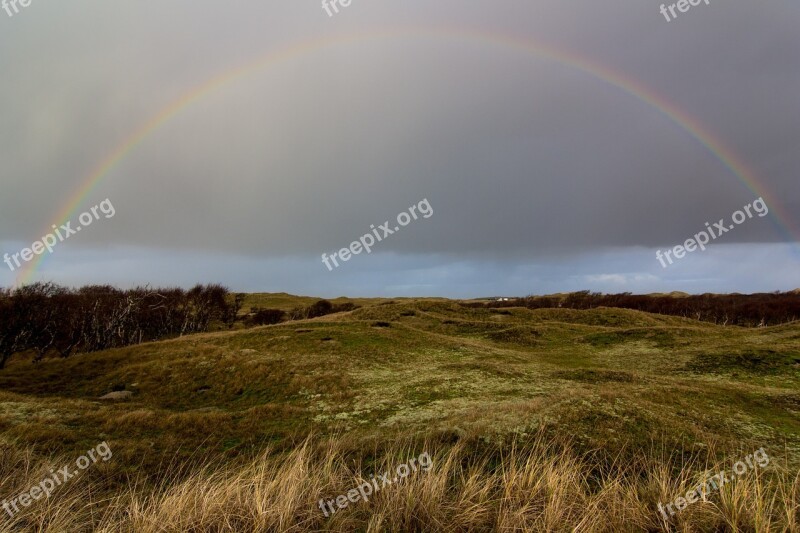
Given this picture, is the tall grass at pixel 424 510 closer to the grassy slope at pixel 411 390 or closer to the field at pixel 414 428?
the field at pixel 414 428

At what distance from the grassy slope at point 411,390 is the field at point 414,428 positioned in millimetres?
140

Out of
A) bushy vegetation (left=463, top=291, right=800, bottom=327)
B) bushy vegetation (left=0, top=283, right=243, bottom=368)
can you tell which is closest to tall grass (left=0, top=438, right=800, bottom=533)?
bushy vegetation (left=0, top=283, right=243, bottom=368)

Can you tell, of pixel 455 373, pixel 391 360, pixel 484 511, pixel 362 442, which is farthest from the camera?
pixel 391 360

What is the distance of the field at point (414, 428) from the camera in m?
5.70

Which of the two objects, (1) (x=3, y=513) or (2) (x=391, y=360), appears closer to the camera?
(1) (x=3, y=513)

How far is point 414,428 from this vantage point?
1393 cm

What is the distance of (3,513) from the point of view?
5520mm

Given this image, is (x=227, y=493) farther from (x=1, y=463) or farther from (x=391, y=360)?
(x=391, y=360)

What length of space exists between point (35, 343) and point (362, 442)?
71102mm

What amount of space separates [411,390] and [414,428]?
7186mm

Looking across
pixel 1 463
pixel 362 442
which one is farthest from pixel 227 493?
pixel 362 442

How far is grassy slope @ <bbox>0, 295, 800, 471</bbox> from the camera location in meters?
12.8

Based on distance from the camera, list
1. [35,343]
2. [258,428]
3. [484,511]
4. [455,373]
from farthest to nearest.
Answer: [35,343] < [455,373] < [258,428] < [484,511]

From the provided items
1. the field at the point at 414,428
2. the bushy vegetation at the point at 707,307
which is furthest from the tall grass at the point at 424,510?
the bushy vegetation at the point at 707,307
